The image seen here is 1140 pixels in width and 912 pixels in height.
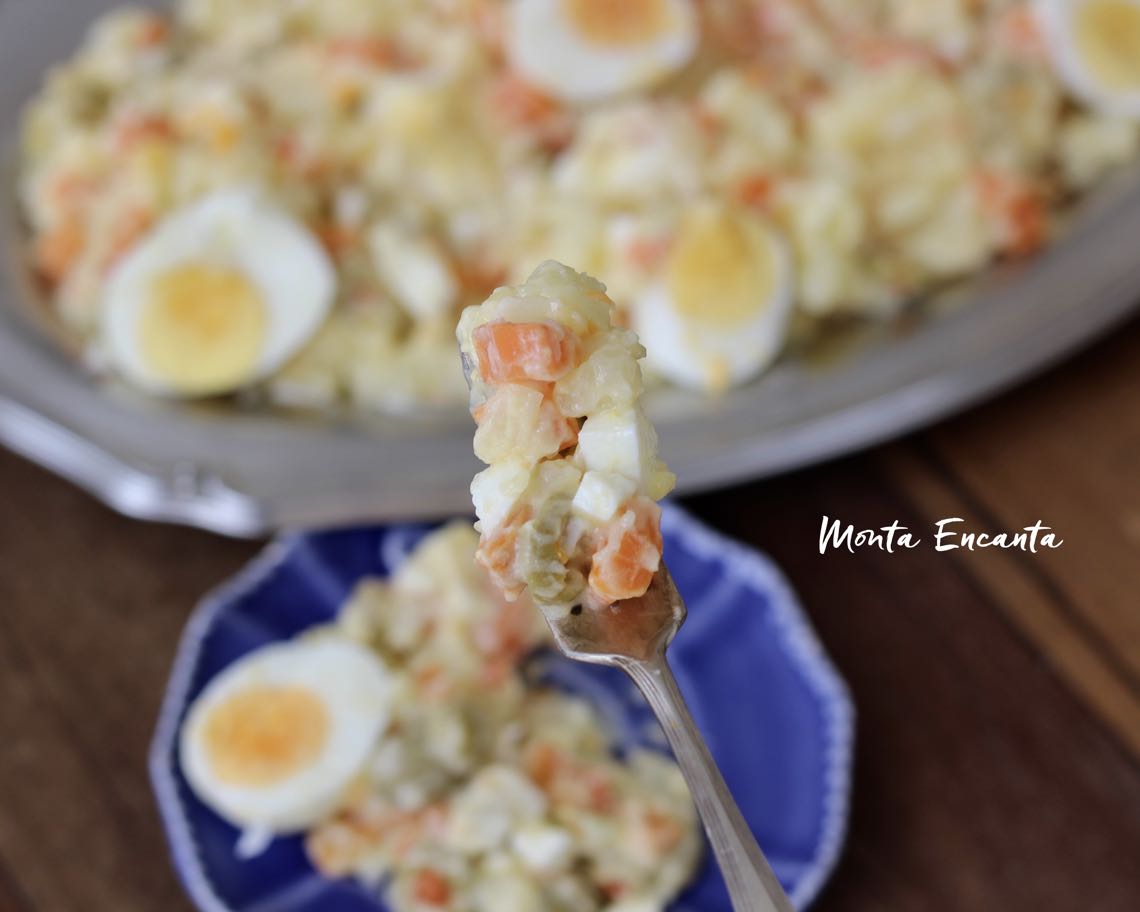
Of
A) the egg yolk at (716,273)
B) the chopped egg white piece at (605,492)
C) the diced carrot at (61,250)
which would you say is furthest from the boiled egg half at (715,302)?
the chopped egg white piece at (605,492)

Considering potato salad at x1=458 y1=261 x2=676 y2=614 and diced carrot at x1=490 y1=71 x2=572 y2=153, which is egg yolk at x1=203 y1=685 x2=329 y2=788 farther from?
diced carrot at x1=490 y1=71 x2=572 y2=153

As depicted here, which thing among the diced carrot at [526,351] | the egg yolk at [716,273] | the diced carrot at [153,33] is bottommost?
the egg yolk at [716,273]

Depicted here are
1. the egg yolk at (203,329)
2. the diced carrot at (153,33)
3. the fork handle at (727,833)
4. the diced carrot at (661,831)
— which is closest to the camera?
the fork handle at (727,833)

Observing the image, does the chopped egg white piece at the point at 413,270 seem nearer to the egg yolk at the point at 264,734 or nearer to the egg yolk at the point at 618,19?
the egg yolk at the point at 618,19

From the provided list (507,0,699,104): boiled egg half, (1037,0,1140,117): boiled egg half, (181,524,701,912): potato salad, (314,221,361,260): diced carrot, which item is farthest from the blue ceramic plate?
(1037,0,1140,117): boiled egg half

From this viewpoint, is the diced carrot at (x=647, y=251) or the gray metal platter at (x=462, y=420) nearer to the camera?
the gray metal platter at (x=462, y=420)

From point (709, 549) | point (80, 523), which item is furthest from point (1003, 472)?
point (80, 523)

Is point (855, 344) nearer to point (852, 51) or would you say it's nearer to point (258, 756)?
point (852, 51)
